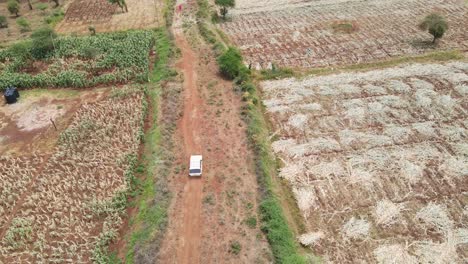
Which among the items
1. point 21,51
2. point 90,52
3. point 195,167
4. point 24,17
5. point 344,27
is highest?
point 90,52

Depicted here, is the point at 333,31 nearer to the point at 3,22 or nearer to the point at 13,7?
the point at 3,22

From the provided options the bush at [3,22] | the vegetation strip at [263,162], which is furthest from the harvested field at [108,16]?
the vegetation strip at [263,162]

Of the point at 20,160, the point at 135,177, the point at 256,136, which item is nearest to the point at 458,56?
the point at 256,136

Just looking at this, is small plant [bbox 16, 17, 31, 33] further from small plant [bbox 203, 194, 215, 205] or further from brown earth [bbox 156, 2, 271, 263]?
small plant [bbox 203, 194, 215, 205]

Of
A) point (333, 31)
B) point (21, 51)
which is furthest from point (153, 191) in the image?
point (333, 31)

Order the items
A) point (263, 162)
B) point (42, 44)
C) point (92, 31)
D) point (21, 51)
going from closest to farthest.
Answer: point (263, 162)
point (21, 51)
point (42, 44)
point (92, 31)

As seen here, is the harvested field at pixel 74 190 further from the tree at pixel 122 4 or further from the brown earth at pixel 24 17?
the tree at pixel 122 4
